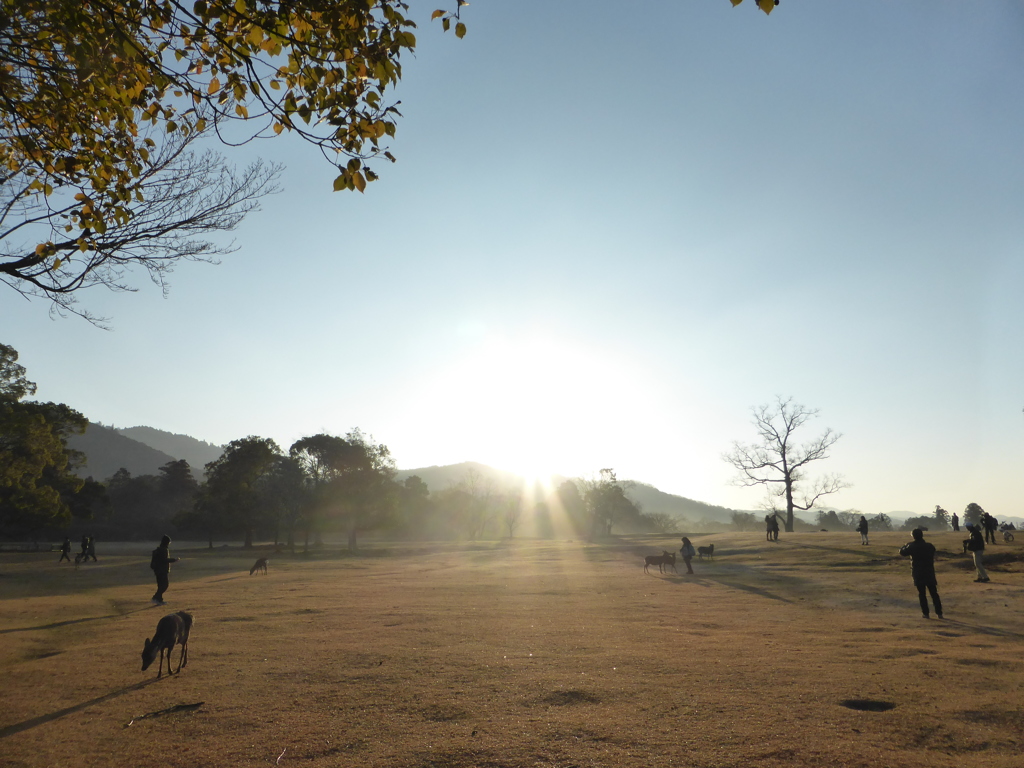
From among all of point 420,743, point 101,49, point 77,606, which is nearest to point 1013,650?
point 420,743

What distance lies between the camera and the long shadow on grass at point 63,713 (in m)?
6.69

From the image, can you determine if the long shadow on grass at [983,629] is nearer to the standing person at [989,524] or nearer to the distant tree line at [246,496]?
the standing person at [989,524]

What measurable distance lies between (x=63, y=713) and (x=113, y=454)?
571 ft

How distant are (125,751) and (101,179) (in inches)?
262

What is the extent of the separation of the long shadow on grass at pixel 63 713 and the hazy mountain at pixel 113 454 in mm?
155679

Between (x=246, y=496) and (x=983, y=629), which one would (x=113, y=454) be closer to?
(x=246, y=496)

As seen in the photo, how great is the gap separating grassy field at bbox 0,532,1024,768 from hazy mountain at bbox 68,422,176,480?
152433 millimetres

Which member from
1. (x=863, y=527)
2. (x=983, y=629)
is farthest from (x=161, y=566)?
(x=863, y=527)

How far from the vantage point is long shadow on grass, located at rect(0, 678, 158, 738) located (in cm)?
669

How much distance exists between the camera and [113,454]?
149125 millimetres

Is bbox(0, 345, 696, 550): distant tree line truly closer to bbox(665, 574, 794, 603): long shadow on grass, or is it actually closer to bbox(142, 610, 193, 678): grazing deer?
bbox(142, 610, 193, 678): grazing deer

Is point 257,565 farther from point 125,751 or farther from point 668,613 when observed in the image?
point 125,751

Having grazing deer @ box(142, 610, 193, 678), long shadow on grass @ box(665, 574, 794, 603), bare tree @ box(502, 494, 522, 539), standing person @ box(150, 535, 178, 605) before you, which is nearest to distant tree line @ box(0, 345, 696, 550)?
bare tree @ box(502, 494, 522, 539)

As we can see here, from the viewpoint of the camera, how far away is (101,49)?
556 cm
